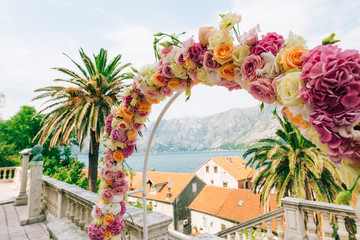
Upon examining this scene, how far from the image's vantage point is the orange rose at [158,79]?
1.81 m

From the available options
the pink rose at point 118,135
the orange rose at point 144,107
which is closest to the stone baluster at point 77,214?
the pink rose at point 118,135

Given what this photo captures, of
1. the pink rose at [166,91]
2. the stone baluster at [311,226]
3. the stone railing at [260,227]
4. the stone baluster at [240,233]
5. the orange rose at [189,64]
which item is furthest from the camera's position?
the stone baluster at [240,233]

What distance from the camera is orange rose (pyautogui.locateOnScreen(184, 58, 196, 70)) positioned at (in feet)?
4.87

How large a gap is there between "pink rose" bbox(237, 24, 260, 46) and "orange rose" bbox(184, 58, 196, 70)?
0.42 m

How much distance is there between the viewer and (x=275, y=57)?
3.50ft

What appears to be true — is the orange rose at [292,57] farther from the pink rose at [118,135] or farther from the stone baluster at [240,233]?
the stone baluster at [240,233]

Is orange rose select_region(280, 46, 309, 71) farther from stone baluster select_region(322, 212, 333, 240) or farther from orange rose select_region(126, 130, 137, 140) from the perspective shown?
stone baluster select_region(322, 212, 333, 240)

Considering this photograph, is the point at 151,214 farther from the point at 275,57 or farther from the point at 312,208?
the point at 312,208

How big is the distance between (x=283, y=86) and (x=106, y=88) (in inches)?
404

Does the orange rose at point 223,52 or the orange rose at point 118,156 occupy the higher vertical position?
the orange rose at point 223,52

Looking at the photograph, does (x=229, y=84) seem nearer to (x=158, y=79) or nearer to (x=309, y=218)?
(x=158, y=79)

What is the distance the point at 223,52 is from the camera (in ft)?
4.02

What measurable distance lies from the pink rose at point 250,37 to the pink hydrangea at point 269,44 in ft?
0.11

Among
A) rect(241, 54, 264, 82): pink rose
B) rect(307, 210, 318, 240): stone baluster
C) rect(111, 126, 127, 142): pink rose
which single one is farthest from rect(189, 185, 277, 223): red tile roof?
rect(241, 54, 264, 82): pink rose
